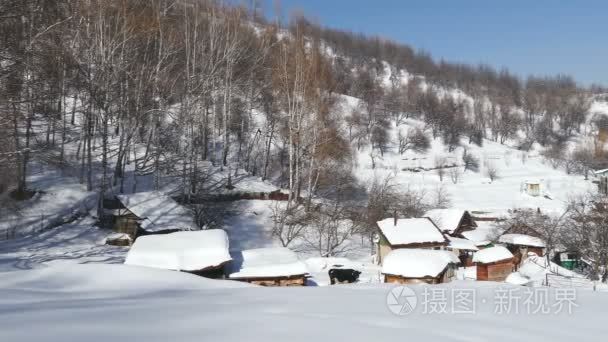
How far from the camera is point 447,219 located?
1324 inches

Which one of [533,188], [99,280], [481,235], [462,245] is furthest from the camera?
[533,188]

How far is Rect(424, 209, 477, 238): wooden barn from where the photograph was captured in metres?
32.6

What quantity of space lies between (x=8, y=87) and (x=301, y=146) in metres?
16.9

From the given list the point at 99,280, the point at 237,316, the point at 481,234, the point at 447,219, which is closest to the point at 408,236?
the point at 447,219

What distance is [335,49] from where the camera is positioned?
88.7m

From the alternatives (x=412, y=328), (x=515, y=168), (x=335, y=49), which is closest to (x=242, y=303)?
(x=412, y=328)

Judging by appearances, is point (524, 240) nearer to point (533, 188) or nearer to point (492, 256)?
point (492, 256)

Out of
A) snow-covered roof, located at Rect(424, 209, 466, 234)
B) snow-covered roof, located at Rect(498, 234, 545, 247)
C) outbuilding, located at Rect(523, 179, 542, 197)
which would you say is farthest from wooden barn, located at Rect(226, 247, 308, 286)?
outbuilding, located at Rect(523, 179, 542, 197)

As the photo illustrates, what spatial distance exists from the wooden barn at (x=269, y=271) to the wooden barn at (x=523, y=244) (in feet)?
72.2

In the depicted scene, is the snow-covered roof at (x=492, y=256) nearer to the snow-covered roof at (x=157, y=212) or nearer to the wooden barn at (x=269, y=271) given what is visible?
the wooden barn at (x=269, y=271)

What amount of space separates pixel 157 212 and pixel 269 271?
8280 mm

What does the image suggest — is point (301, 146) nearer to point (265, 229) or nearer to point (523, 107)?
point (265, 229)

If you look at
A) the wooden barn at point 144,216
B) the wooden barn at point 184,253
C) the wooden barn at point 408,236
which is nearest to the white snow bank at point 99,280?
the wooden barn at point 184,253

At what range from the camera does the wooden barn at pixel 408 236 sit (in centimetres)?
2459
